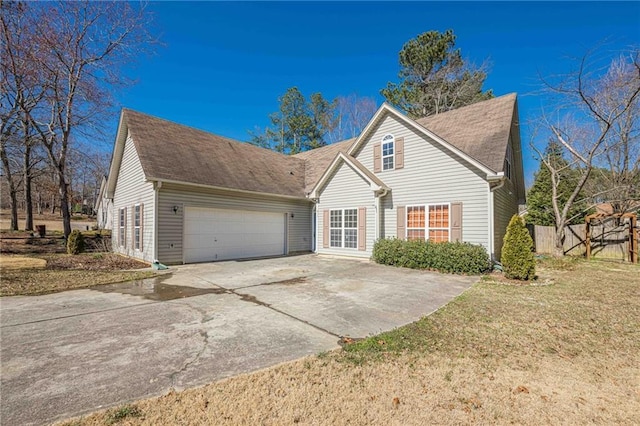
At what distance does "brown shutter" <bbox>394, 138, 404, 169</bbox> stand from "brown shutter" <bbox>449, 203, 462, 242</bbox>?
2778 millimetres

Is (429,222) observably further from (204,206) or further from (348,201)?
(204,206)

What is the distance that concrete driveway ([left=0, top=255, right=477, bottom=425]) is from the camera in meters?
2.87

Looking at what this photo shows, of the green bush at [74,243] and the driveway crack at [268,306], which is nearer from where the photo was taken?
the driveway crack at [268,306]

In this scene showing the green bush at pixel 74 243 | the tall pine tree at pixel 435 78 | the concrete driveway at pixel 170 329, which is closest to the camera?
the concrete driveway at pixel 170 329

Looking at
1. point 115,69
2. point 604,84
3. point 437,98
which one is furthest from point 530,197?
point 115,69

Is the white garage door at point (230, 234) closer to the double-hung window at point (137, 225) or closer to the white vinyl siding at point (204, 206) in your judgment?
the white vinyl siding at point (204, 206)

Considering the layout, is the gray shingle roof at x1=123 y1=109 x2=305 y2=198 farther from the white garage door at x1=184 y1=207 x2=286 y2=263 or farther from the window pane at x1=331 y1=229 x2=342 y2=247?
the window pane at x1=331 y1=229 x2=342 y2=247

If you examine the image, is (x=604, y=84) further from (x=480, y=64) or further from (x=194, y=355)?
(x=194, y=355)

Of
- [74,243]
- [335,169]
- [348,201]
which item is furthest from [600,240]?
[74,243]

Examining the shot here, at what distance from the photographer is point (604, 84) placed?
13305mm

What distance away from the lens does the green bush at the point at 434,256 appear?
921cm

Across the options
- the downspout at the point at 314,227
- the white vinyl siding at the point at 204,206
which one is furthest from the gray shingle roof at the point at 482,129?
the white vinyl siding at the point at 204,206

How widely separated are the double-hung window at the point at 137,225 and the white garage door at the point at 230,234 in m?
2.16

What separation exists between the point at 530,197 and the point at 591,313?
17224mm
